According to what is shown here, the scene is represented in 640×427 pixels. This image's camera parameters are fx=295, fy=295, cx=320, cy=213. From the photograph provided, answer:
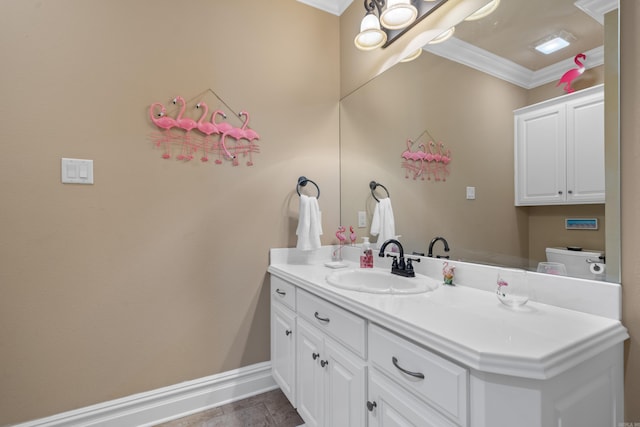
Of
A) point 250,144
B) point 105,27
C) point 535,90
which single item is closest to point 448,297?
point 535,90

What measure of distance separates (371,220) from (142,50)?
62.4 inches

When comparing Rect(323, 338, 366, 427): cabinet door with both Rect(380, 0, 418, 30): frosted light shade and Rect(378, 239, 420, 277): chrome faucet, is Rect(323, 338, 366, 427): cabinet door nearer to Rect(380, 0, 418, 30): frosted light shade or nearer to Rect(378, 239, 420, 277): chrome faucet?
Rect(378, 239, 420, 277): chrome faucet

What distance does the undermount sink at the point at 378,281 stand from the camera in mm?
1222

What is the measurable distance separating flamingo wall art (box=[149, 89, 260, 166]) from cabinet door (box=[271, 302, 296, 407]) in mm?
928

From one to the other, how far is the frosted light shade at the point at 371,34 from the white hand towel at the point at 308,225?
99cm

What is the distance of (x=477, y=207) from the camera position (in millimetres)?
1271

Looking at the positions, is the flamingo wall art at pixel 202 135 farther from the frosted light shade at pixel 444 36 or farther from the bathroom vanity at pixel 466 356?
the frosted light shade at pixel 444 36

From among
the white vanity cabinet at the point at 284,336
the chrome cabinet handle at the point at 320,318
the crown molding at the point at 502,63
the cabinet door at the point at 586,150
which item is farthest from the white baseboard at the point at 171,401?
the crown molding at the point at 502,63

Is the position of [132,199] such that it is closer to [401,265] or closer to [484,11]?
[401,265]

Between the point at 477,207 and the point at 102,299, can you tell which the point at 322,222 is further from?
the point at 102,299

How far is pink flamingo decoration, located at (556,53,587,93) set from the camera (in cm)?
94

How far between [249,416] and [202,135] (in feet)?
5.19

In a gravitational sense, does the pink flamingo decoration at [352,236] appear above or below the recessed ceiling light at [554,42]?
below

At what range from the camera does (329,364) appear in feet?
3.90
